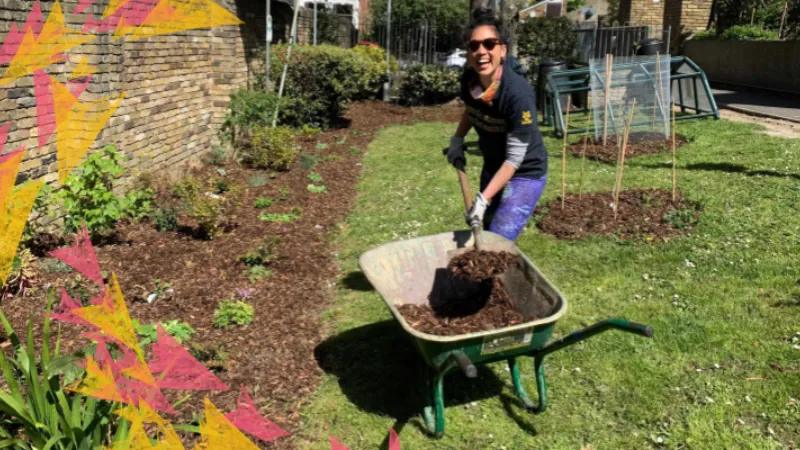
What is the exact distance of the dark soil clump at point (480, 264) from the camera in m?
3.45

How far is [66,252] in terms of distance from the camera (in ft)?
17.5

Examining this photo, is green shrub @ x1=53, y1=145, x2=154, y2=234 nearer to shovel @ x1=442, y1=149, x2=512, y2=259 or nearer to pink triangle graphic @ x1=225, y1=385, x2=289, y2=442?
pink triangle graphic @ x1=225, y1=385, x2=289, y2=442

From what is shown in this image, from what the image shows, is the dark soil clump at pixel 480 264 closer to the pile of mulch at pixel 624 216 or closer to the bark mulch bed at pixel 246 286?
the bark mulch bed at pixel 246 286

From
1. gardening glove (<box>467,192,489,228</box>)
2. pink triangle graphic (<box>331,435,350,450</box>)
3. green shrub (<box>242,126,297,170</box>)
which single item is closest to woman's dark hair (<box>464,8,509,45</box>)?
gardening glove (<box>467,192,489,228</box>)

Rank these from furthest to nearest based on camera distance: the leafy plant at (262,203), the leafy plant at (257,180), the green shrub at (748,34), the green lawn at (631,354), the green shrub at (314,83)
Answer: the green shrub at (748,34) → the green shrub at (314,83) → the leafy plant at (257,180) → the leafy plant at (262,203) → the green lawn at (631,354)

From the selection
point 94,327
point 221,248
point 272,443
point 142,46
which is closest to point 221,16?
point 142,46

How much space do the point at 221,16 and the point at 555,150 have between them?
5.55 m

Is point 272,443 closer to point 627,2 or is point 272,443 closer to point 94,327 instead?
point 94,327

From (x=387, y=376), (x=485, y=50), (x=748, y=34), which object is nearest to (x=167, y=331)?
(x=387, y=376)

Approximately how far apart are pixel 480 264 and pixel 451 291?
1.84 ft

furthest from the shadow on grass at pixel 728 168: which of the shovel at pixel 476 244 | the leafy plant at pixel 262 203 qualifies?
the shovel at pixel 476 244

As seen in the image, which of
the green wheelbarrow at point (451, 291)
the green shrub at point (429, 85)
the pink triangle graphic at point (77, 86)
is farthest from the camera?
the green shrub at point (429, 85)

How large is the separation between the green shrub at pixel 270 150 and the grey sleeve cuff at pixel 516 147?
19.1ft

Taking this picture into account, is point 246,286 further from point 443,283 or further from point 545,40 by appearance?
point 545,40
